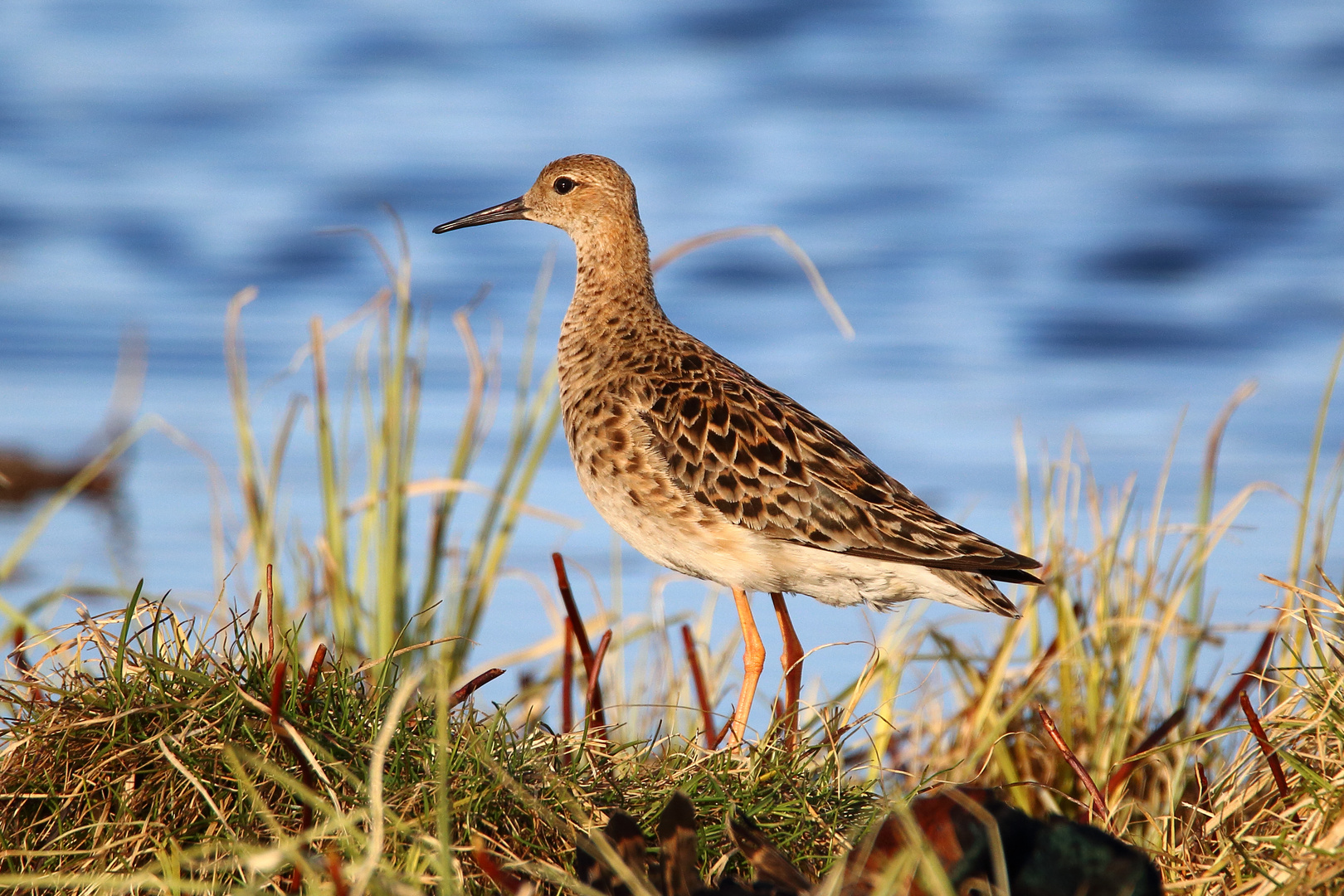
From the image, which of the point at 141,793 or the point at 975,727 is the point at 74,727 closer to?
the point at 141,793

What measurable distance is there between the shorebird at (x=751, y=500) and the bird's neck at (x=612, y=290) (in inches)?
8.0

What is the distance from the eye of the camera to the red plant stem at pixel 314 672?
2.97 m

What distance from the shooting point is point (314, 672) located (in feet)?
9.91

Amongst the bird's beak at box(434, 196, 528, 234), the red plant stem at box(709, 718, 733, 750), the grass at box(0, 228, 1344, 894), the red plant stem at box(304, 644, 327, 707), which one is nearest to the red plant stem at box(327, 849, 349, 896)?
the grass at box(0, 228, 1344, 894)

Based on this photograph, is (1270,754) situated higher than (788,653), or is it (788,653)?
(1270,754)

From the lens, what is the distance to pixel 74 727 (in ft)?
9.70

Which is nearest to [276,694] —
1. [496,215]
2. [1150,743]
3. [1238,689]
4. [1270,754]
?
[1270,754]

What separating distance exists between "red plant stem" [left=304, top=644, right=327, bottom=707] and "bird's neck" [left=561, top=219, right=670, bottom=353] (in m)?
2.52

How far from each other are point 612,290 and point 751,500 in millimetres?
1245

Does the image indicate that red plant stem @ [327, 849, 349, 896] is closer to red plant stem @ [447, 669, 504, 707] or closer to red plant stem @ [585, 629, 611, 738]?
red plant stem @ [447, 669, 504, 707]

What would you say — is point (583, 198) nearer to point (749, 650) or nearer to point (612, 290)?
point (612, 290)

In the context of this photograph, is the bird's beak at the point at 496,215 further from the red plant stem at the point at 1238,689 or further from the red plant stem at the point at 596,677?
the red plant stem at the point at 1238,689

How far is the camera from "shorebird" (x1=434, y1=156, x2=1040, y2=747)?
4746 mm

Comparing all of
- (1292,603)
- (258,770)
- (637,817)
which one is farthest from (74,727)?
(1292,603)
